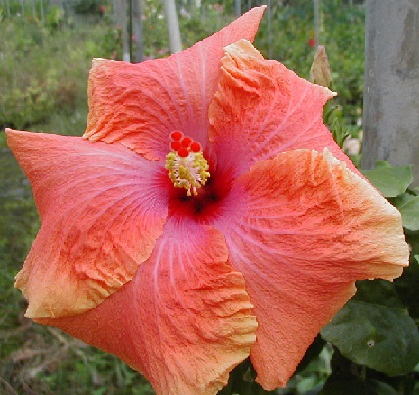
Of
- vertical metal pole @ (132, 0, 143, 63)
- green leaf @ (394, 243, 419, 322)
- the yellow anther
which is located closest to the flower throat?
the yellow anther

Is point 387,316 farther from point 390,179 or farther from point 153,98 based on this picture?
point 153,98

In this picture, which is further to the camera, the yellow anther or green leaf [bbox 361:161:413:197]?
green leaf [bbox 361:161:413:197]

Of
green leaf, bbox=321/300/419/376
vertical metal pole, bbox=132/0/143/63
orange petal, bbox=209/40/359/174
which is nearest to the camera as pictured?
orange petal, bbox=209/40/359/174

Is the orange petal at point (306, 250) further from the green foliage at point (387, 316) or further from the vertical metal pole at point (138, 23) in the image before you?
the vertical metal pole at point (138, 23)

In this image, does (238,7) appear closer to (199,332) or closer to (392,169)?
(392,169)

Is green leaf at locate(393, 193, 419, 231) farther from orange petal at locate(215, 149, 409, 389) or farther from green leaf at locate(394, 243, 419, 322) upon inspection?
orange petal at locate(215, 149, 409, 389)

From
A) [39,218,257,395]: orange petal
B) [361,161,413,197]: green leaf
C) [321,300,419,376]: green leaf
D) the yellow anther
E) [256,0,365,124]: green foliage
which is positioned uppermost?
Result: the yellow anther

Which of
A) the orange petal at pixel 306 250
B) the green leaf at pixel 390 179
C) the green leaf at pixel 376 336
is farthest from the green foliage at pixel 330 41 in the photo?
the orange petal at pixel 306 250
